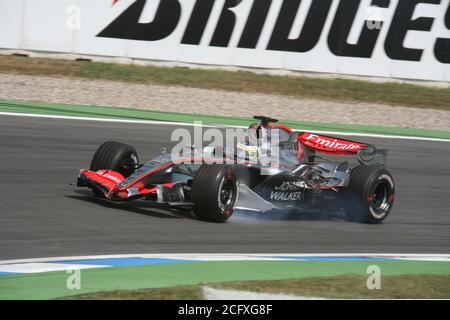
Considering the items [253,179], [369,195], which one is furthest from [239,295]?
[369,195]

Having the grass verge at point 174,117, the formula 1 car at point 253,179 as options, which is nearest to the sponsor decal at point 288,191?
the formula 1 car at point 253,179

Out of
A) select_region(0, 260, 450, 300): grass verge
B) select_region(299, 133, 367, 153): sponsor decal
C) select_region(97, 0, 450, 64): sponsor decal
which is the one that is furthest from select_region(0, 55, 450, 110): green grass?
select_region(0, 260, 450, 300): grass verge

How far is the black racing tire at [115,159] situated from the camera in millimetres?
8898

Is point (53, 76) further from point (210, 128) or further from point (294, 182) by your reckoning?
point (294, 182)

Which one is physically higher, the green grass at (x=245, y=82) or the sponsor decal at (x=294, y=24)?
the sponsor decal at (x=294, y=24)

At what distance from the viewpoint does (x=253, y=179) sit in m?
9.03

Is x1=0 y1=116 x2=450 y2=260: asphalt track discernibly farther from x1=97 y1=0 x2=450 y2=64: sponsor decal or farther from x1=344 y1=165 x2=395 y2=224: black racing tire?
x1=97 y1=0 x2=450 y2=64: sponsor decal

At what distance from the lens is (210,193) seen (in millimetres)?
8047

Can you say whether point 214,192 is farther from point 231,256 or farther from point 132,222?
point 231,256

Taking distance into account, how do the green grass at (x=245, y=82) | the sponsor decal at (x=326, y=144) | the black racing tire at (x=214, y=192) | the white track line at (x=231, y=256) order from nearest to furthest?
the white track line at (x=231, y=256) → the black racing tire at (x=214, y=192) → the sponsor decal at (x=326, y=144) → the green grass at (x=245, y=82)

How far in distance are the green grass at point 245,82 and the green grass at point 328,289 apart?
11.0m

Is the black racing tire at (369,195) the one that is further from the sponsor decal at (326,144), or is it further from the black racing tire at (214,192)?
the black racing tire at (214,192)

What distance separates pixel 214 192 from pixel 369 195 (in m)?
2.08

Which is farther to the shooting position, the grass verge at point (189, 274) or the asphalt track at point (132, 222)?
the asphalt track at point (132, 222)
